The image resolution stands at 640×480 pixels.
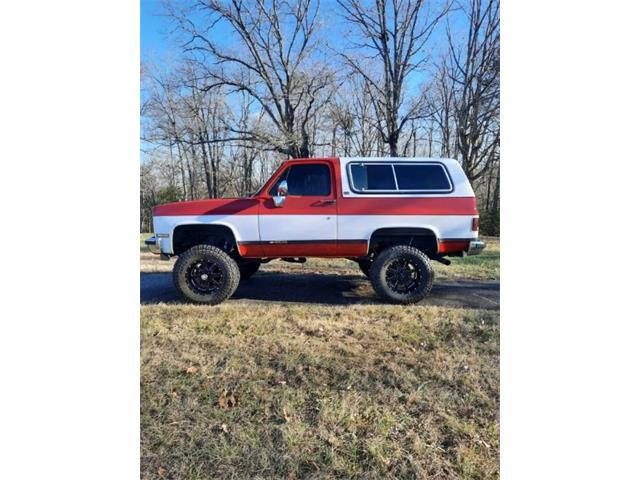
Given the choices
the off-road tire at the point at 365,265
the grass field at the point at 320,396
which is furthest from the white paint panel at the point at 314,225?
the grass field at the point at 320,396

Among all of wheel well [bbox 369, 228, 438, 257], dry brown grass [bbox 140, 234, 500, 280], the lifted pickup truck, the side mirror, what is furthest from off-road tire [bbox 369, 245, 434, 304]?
the side mirror

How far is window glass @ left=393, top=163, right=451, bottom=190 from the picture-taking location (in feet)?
10.1

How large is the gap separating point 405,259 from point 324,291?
105 centimetres

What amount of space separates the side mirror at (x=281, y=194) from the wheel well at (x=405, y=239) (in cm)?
100

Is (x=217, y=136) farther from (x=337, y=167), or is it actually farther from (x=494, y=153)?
(x=494, y=153)

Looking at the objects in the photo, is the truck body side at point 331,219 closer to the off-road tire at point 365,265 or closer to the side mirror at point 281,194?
the side mirror at point 281,194

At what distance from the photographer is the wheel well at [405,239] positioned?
320cm

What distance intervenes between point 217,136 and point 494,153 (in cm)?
228

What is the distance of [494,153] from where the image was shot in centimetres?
244

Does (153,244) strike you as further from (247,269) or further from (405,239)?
(405,239)

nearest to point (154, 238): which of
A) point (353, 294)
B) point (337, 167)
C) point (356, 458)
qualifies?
point (337, 167)

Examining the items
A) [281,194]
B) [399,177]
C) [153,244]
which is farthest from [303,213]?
[153,244]

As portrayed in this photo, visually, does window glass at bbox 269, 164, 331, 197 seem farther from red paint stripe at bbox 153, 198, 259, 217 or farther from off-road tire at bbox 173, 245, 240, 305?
off-road tire at bbox 173, 245, 240, 305

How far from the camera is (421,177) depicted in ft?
10.2
